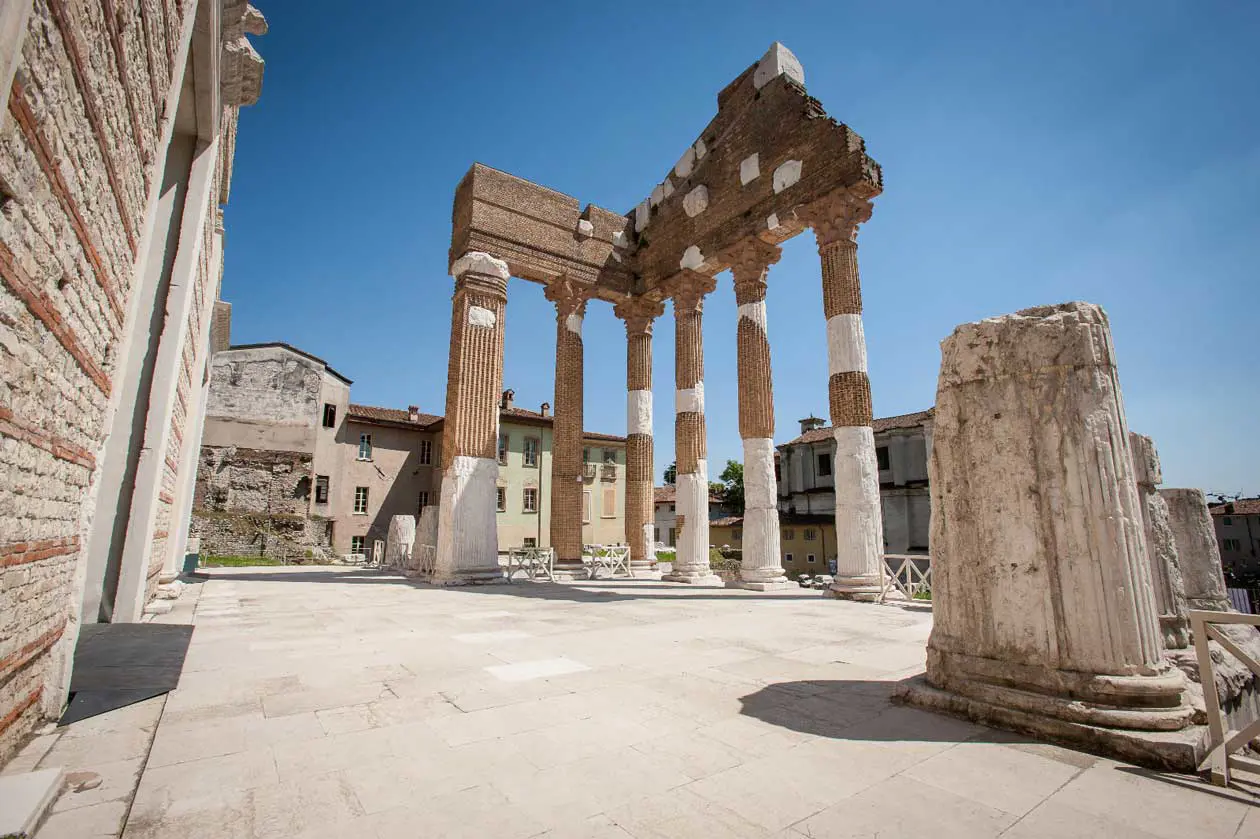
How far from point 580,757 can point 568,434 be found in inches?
521

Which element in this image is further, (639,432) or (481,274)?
(639,432)

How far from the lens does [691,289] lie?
14992 mm

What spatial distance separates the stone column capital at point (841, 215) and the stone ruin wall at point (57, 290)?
34.4 ft

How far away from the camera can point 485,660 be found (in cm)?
483

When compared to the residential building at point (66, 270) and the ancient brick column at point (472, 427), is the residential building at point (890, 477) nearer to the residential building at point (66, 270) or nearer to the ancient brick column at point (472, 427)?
the ancient brick column at point (472, 427)

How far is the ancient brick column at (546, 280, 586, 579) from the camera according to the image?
15.4 meters

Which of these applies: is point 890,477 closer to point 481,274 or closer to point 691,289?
point 691,289

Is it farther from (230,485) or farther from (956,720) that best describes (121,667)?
(230,485)

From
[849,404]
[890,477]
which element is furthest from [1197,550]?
[890,477]

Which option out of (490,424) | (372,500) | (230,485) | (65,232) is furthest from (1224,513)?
(230,485)

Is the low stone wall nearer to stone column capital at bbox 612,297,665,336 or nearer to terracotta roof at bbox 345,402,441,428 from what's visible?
terracotta roof at bbox 345,402,441,428

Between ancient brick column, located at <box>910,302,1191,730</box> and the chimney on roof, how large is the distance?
39.0m

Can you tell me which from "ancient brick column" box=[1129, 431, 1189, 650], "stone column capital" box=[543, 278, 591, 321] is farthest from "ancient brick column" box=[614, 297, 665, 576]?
"ancient brick column" box=[1129, 431, 1189, 650]

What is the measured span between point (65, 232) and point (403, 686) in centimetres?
322
